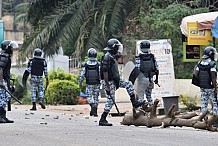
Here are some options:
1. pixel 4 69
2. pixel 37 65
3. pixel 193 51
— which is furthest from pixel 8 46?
pixel 193 51

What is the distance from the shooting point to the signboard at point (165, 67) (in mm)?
19875

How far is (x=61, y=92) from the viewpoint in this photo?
26109mm

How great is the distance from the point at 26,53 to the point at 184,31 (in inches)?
396

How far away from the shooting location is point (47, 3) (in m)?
30.2

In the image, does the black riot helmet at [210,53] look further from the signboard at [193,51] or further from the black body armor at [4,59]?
the signboard at [193,51]

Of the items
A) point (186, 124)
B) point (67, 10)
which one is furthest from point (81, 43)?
point (186, 124)

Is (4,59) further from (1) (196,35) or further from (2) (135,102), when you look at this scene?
(1) (196,35)

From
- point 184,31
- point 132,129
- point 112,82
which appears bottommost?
point 132,129

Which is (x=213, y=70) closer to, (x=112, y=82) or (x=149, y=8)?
(x=112, y=82)

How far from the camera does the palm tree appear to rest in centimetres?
2769

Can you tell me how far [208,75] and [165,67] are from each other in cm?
416

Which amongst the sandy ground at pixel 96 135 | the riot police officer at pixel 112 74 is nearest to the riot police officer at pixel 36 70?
the sandy ground at pixel 96 135

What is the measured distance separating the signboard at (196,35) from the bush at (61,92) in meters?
7.78

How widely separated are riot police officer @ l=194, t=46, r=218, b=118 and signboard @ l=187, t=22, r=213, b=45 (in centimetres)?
347
